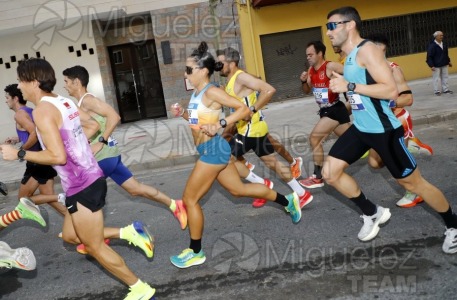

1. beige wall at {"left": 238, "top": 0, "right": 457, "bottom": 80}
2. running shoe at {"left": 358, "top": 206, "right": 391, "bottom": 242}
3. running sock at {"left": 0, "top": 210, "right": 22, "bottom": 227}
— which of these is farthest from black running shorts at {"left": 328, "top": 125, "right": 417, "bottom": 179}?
beige wall at {"left": 238, "top": 0, "right": 457, "bottom": 80}

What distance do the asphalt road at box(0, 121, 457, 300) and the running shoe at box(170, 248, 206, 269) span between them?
0.05 meters

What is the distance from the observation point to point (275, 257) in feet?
13.0

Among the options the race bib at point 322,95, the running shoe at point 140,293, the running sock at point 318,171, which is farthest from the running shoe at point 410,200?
the running shoe at point 140,293

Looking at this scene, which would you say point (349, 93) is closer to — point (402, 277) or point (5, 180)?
point (402, 277)

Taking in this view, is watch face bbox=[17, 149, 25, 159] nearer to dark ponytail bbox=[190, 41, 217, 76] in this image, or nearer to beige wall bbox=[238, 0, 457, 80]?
dark ponytail bbox=[190, 41, 217, 76]

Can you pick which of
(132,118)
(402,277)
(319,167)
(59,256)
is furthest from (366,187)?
(132,118)

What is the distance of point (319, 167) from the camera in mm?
6020

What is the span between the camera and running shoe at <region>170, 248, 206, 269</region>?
13.1 feet

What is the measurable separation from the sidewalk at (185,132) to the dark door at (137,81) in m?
1.94

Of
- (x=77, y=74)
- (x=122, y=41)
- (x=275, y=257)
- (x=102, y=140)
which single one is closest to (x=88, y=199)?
(x=102, y=140)

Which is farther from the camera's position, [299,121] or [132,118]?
[132,118]

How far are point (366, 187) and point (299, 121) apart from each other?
18.3ft

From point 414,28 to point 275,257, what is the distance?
15.9m

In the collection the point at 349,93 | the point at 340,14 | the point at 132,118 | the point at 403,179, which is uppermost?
the point at 340,14
